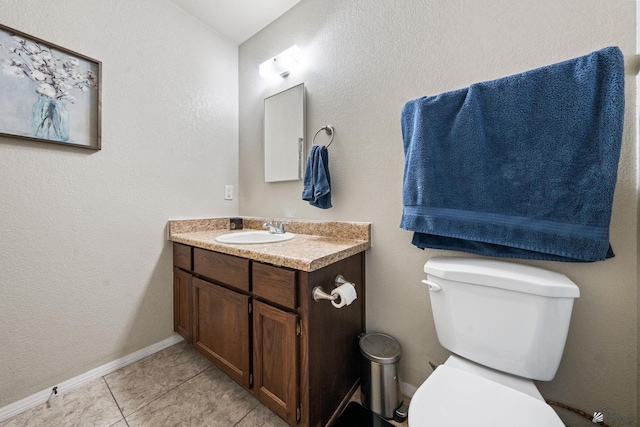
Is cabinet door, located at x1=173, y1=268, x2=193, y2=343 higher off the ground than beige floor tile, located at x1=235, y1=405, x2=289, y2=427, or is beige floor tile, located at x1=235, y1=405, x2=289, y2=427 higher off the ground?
cabinet door, located at x1=173, y1=268, x2=193, y2=343

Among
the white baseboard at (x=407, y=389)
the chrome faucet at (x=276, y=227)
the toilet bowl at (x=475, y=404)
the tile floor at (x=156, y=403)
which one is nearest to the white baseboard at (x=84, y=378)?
the tile floor at (x=156, y=403)

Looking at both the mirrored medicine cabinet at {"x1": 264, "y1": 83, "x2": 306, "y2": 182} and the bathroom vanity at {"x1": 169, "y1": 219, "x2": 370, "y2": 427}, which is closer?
the bathroom vanity at {"x1": 169, "y1": 219, "x2": 370, "y2": 427}

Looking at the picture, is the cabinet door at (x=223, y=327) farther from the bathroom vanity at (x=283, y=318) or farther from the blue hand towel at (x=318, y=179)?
the blue hand towel at (x=318, y=179)

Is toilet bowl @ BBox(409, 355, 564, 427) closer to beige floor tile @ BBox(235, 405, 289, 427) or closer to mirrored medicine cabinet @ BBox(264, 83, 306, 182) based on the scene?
beige floor tile @ BBox(235, 405, 289, 427)

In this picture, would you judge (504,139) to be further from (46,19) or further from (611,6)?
(46,19)

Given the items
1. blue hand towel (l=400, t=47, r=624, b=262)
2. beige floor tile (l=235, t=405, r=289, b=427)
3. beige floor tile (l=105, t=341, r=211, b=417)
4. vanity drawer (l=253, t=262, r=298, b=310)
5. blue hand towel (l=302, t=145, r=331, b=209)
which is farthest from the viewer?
blue hand towel (l=302, t=145, r=331, b=209)

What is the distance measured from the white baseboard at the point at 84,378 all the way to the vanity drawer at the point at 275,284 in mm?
1076

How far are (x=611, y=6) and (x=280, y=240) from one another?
1.52m

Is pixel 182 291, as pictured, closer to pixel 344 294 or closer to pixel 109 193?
pixel 109 193

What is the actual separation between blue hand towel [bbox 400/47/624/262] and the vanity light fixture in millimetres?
920

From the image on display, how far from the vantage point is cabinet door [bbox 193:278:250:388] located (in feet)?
3.47

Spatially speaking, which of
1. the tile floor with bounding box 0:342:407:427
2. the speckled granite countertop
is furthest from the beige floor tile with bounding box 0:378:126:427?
the speckled granite countertop

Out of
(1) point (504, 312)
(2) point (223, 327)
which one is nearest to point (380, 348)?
(1) point (504, 312)

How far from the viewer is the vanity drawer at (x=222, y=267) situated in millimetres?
1044
